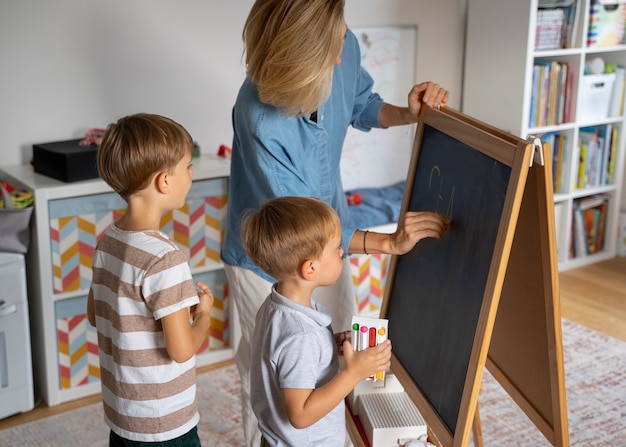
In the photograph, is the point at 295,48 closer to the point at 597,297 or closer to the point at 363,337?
the point at 363,337

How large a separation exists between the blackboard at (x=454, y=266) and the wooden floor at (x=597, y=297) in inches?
57.1

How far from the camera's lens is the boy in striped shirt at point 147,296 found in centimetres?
154

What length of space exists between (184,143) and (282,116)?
1.01 ft

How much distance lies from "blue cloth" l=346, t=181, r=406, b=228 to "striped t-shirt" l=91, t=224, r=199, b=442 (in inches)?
65.7

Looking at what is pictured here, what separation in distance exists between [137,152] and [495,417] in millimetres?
1706

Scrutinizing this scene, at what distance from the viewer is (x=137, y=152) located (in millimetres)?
1555

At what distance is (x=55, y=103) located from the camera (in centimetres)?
296

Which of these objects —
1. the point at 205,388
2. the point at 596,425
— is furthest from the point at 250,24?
the point at 596,425

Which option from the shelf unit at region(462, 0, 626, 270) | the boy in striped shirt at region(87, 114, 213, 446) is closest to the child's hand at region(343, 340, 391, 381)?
the boy in striped shirt at region(87, 114, 213, 446)

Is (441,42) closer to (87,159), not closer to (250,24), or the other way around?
(87,159)

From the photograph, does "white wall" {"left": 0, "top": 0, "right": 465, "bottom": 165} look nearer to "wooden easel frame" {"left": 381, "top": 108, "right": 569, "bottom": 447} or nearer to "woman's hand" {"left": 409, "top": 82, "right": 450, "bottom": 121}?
"woman's hand" {"left": 409, "top": 82, "right": 450, "bottom": 121}

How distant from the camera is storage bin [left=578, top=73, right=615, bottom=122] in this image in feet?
13.0

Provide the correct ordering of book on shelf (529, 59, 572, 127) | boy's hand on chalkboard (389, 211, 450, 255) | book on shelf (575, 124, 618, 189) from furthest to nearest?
book on shelf (575, 124, 618, 189)
book on shelf (529, 59, 572, 127)
boy's hand on chalkboard (389, 211, 450, 255)

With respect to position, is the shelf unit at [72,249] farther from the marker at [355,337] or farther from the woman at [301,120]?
the marker at [355,337]
